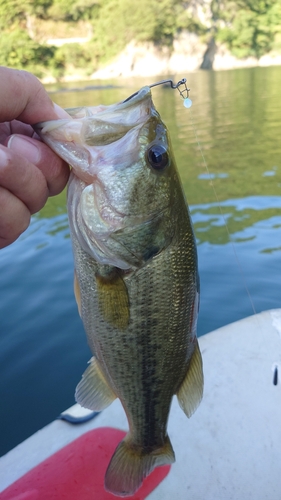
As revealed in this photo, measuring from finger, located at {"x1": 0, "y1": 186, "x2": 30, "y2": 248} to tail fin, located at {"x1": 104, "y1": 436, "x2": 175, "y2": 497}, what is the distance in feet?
3.65

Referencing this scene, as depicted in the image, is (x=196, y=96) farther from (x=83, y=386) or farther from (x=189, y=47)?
(x=189, y=47)

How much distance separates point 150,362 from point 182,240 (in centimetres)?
54

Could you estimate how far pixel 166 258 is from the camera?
1.60 meters

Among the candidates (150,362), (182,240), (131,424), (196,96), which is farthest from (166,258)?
(196,96)

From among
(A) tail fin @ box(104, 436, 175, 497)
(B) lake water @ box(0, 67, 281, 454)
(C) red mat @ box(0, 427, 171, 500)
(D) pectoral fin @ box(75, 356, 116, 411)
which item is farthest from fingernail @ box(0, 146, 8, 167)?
(B) lake water @ box(0, 67, 281, 454)

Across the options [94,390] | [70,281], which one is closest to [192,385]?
[94,390]

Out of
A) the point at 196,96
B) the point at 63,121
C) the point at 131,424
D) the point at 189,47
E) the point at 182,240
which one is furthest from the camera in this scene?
the point at 189,47

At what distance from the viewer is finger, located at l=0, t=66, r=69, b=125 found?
1.42 meters

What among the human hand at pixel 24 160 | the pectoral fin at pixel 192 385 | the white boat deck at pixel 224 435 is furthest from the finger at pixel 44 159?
the white boat deck at pixel 224 435

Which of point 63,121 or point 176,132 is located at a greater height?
point 63,121

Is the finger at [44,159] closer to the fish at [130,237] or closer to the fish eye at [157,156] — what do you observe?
the fish at [130,237]

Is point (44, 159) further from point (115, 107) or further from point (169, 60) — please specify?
point (169, 60)

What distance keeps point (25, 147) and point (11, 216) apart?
0.26 m

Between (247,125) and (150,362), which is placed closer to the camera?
(150,362)
